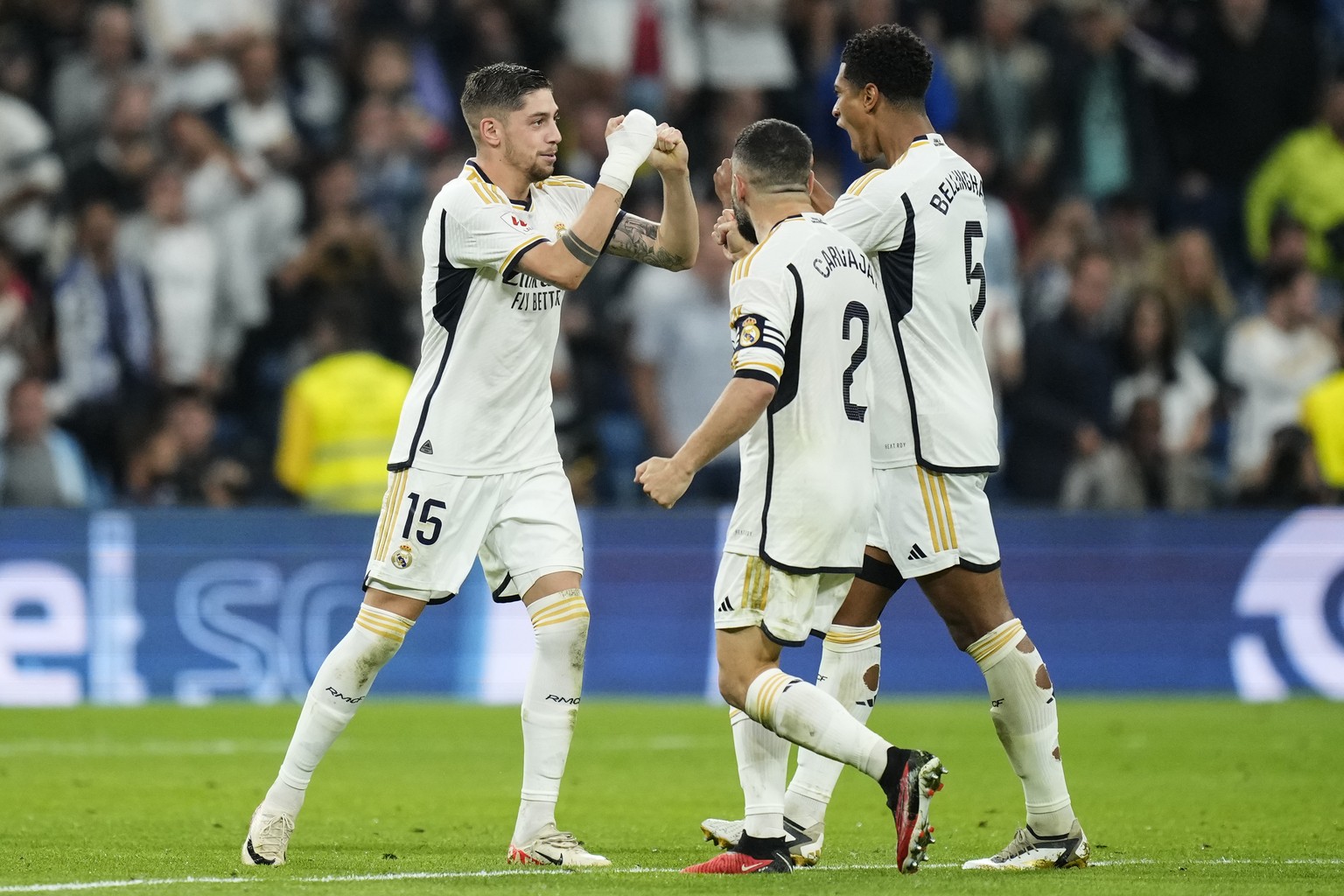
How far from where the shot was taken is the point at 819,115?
55.3ft

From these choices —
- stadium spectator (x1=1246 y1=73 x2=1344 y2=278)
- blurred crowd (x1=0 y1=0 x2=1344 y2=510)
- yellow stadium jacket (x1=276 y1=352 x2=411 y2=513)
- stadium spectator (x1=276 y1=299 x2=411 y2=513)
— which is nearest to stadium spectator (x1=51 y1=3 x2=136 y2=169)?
blurred crowd (x1=0 y1=0 x2=1344 y2=510)

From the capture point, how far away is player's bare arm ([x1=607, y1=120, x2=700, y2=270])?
23.9 feet

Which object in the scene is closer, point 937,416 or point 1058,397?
point 937,416

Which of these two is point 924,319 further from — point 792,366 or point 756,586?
point 756,586

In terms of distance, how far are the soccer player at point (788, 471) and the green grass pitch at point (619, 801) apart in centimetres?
46

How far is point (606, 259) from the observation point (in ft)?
51.8

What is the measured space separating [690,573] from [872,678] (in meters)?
6.56

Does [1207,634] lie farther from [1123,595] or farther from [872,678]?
[872,678]

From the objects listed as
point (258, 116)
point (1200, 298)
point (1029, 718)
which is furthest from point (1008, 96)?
point (1029, 718)

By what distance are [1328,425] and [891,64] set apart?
8.90 metres

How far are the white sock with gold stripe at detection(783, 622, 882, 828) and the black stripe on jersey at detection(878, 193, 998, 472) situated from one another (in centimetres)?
72

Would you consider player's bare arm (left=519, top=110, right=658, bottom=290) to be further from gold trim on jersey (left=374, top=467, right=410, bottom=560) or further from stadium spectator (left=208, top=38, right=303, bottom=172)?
stadium spectator (left=208, top=38, right=303, bottom=172)

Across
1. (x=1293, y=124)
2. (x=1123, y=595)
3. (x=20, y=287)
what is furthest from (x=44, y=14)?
(x=1293, y=124)

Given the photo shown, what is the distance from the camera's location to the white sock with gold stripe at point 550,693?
23.6 ft
